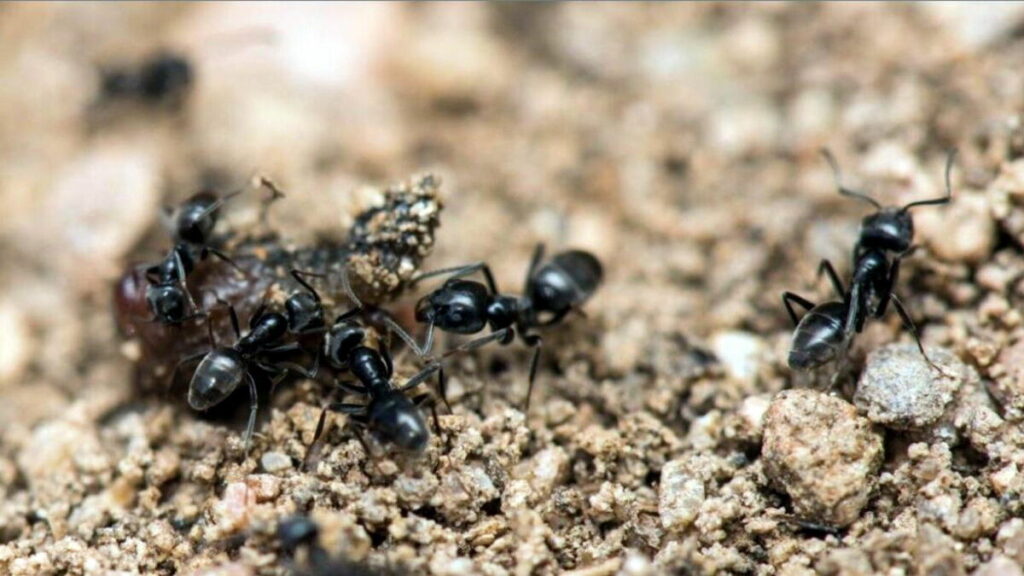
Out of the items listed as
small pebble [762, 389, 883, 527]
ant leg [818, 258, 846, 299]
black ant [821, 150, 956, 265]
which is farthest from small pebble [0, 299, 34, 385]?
black ant [821, 150, 956, 265]

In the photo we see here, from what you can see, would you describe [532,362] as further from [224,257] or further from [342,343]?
[224,257]

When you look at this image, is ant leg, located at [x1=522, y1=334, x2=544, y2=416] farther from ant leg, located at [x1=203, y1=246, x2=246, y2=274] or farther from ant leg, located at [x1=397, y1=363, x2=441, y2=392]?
ant leg, located at [x1=203, y1=246, x2=246, y2=274]

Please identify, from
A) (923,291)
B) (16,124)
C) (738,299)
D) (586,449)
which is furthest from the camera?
(16,124)

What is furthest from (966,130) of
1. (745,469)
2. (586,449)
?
(586,449)

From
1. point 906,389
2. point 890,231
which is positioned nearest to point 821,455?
point 906,389

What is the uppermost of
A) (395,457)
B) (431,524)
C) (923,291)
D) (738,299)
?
(738,299)

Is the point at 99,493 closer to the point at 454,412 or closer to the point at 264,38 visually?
the point at 454,412
